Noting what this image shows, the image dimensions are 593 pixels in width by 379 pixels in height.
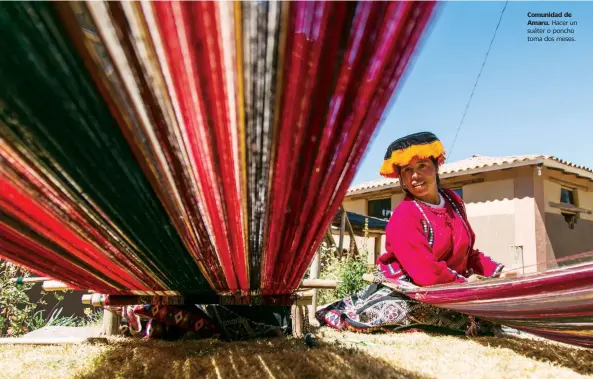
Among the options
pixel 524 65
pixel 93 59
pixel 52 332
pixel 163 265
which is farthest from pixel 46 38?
pixel 524 65

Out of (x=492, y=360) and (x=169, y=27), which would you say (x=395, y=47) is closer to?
(x=169, y=27)

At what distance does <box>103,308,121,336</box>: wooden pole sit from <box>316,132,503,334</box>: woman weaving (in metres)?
1.21

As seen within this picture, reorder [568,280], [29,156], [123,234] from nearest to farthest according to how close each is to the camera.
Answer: [29,156] < [123,234] < [568,280]

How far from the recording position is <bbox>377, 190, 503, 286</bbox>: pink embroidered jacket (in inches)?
90.3

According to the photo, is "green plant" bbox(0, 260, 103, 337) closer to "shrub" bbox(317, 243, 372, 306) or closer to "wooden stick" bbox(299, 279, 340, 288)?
"shrub" bbox(317, 243, 372, 306)

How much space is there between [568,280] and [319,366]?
2.84 ft

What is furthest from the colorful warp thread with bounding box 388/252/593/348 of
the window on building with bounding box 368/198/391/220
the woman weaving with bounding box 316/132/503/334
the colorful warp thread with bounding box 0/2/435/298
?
the window on building with bounding box 368/198/391/220

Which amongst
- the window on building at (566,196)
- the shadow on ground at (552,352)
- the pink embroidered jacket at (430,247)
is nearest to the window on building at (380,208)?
the window on building at (566,196)

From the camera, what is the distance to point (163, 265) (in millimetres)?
1416

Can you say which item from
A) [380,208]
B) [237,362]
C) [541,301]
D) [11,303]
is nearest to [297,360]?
[237,362]

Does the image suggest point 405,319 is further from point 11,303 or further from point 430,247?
point 11,303

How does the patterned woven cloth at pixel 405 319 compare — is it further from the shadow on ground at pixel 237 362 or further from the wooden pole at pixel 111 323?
the wooden pole at pixel 111 323

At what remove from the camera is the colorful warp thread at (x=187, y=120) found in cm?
65

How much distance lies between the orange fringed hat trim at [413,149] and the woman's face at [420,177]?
0.19ft
